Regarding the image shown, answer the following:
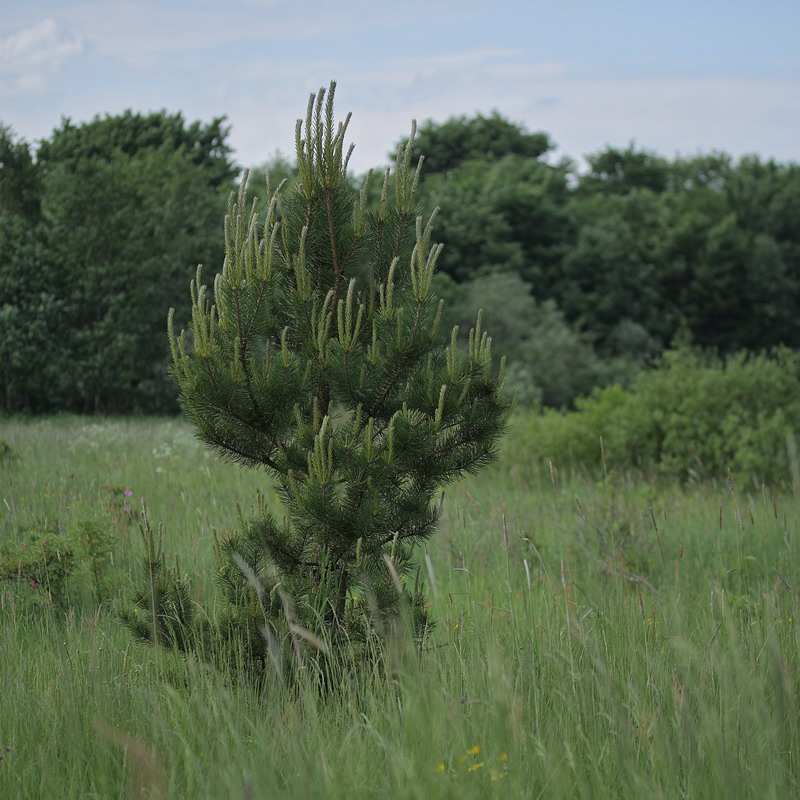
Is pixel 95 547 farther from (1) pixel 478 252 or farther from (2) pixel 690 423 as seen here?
(1) pixel 478 252

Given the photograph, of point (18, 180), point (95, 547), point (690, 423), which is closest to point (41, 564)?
point (95, 547)

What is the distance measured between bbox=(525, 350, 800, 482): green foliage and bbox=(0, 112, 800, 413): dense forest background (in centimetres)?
350

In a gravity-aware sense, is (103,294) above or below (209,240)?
below

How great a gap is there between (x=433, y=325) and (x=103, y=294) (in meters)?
19.7

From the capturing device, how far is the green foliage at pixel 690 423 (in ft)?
37.1

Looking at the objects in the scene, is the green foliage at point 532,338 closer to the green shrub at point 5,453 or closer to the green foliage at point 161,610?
the green shrub at point 5,453

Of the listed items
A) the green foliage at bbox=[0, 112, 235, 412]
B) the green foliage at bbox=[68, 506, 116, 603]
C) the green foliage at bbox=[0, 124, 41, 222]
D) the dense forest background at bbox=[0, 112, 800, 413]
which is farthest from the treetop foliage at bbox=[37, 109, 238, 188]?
the green foliage at bbox=[68, 506, 116, 603]

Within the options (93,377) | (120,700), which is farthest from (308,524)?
(93,377)

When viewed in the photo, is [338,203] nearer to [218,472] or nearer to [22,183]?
[218,472]

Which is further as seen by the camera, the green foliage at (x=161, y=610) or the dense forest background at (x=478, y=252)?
the dense forest background at (x=478, y=252)

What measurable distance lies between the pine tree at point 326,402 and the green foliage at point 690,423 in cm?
814

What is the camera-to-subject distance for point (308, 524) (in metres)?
3.49

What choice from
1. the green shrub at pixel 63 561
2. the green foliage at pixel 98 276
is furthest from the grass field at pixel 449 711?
the green foliage at pixel 98 276

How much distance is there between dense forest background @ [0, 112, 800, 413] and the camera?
20328mm
